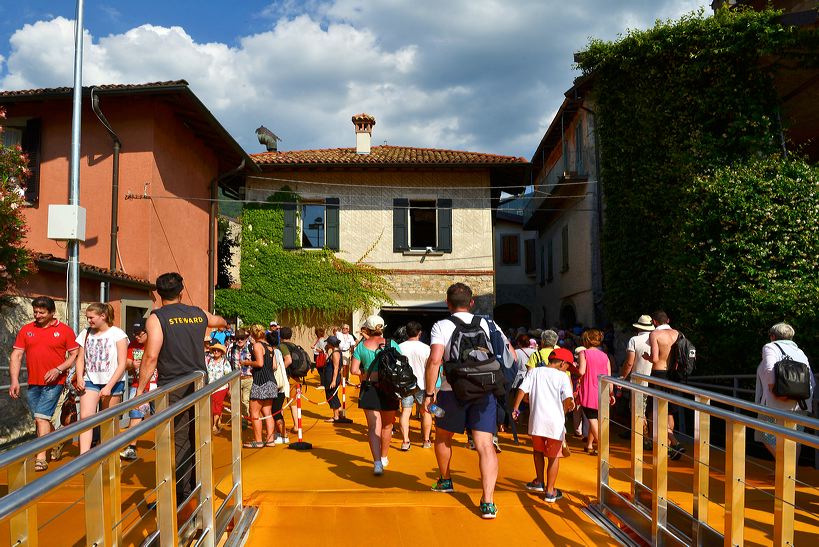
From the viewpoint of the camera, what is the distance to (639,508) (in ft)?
15.8

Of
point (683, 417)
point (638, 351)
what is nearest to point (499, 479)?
point (638, 351)

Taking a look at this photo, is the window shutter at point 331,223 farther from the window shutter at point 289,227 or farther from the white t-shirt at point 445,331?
the white t-shirt at point 445,331

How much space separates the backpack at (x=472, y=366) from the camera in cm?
523

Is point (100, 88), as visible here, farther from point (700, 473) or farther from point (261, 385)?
point (700, 473)

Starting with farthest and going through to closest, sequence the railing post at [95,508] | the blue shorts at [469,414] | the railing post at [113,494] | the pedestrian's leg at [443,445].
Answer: the pedestrian's leg at [443,445]
the blue shorts at [469,414]
the railing post at [113,494]
the railing post at [95,508]

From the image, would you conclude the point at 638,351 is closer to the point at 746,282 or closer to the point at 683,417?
the point at 683,417

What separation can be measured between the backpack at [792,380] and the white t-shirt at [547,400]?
191 cm

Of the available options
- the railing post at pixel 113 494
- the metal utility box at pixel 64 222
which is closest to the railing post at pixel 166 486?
the railing post at pixel 113 494

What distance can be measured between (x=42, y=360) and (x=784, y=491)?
270 inches

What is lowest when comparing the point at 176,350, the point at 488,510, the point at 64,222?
the point at 488,510

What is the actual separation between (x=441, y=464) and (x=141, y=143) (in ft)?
38.2

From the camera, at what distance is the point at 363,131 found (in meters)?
22.3

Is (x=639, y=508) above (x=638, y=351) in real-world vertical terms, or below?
below

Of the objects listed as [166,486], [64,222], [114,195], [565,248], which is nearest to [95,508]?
[166,486]
